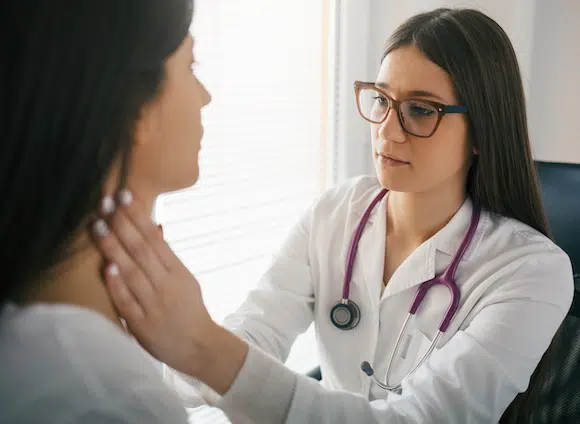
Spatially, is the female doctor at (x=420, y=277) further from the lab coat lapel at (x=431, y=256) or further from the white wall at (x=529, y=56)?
the white wall at (x=529, y=56)

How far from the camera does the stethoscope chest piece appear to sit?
123cm

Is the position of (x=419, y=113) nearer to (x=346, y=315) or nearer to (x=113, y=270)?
(x=346, y=315)

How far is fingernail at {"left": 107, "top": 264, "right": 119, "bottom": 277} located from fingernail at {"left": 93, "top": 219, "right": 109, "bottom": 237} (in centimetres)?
5

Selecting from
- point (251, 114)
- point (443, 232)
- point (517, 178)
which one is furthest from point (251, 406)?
point (251, 114)

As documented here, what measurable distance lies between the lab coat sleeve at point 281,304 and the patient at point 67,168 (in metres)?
0.59

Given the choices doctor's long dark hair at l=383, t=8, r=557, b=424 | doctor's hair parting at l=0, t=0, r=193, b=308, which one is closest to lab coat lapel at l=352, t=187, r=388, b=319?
doctor's long dark hair at l=383, t=8, r=557, b=424

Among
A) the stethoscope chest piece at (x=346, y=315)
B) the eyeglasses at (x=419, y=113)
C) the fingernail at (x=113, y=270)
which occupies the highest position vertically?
the eyeglasses at (x=419, y=113)

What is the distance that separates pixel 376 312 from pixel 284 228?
70 cm

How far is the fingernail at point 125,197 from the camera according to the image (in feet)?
2.30

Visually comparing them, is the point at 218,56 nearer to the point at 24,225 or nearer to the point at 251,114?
the point at 251,114

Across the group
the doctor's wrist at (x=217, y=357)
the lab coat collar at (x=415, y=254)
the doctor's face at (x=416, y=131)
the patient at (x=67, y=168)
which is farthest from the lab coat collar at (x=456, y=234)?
the patient at (x=67, y=168)

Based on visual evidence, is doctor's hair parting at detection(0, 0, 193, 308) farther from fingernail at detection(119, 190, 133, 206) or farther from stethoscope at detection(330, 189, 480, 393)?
stethoscope at detection(330, 189, 480, 393)

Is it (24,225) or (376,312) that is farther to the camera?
(376,312)

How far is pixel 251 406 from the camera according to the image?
2.81 feet
